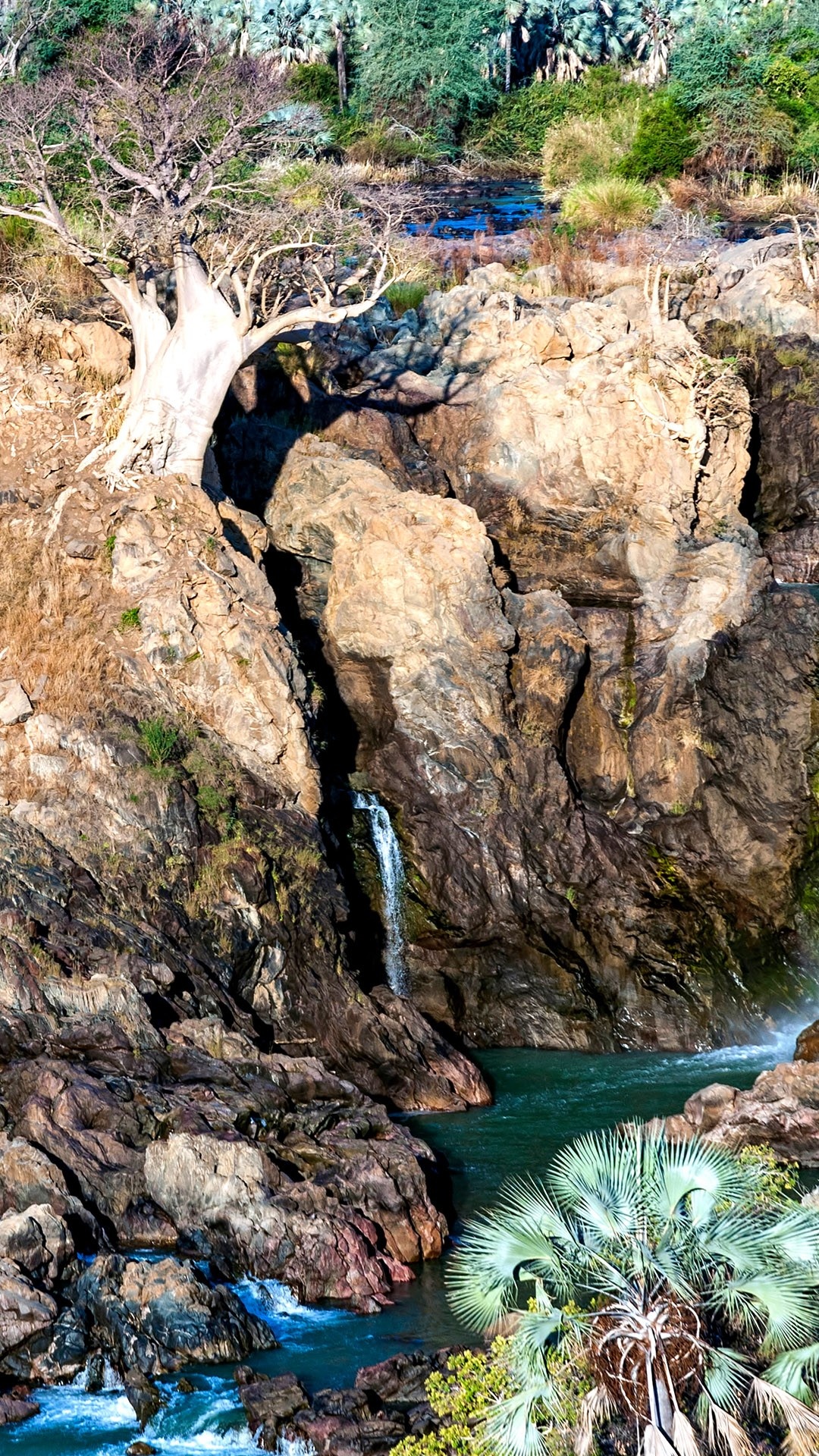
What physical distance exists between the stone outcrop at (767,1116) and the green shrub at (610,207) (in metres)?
32.6

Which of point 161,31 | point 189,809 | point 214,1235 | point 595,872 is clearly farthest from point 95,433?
point 161,31

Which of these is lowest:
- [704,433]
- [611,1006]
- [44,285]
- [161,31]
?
[611,1006]

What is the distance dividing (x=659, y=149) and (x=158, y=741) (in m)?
39.0

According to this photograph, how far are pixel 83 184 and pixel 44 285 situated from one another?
336 inches

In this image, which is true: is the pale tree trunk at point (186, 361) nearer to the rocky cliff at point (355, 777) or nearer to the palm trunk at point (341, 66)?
the rocky cliff at point (355, 777)

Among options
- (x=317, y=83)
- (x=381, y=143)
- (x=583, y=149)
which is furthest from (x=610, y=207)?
(x=317, y=83)

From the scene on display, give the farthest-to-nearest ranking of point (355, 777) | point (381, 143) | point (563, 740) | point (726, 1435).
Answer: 1. point (381, 143)
2. point (563, 740)
3. point (355, 777)
4. point (726, 1435)

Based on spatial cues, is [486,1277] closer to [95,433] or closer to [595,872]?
[595,872]

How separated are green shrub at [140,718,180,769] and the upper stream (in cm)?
652

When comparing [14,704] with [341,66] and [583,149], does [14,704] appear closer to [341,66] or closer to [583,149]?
[583,149]

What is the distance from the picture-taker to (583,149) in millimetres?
56250

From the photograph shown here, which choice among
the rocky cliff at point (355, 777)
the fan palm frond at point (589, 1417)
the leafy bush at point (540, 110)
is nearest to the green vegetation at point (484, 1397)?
the fan palm frond at point (589, 1417)

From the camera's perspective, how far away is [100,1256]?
15.5m

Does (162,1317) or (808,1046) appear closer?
(162,1317)
